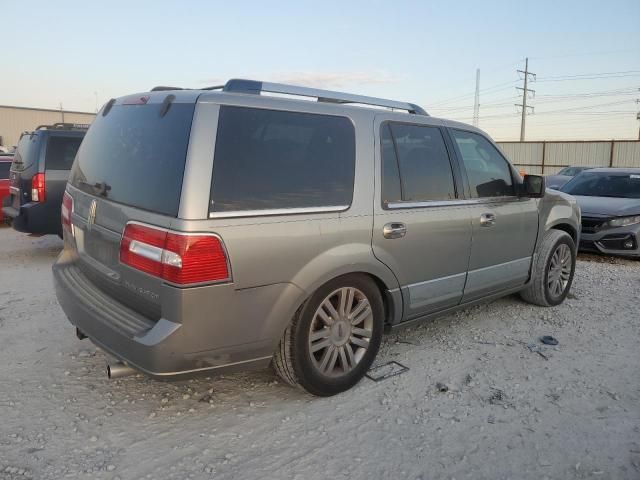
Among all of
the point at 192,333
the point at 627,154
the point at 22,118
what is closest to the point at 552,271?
the point at 192,333

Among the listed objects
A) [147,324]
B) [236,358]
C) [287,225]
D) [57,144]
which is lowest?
[236,358]

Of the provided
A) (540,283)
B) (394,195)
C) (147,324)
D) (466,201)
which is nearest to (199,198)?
(147,324)

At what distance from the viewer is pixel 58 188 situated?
7.14m

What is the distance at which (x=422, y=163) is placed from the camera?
376 centimetres

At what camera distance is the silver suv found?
8.59 ft

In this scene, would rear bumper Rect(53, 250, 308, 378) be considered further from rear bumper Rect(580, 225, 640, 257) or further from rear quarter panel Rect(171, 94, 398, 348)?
rear bumper Rect(580, 225, 640, 257)

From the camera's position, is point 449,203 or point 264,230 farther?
point 449,203

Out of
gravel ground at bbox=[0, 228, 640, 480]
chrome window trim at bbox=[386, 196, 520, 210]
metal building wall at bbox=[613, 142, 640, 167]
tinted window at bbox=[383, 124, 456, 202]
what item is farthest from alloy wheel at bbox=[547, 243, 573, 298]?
metal building wall at bbox=[613, 142, 640, 167]

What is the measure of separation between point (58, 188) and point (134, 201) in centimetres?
504

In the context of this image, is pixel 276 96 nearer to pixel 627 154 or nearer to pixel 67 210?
pixel 67 210

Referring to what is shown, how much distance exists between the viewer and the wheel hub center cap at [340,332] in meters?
3.28

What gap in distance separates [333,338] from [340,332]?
62 millimetres

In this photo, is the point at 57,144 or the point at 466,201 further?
the point at 57,144

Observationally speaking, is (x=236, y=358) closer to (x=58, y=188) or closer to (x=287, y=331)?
(x=287, y=331)
